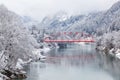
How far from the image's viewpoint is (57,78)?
56.5 meters

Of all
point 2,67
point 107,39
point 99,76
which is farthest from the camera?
point 107,39

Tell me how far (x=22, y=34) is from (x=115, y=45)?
6794cm

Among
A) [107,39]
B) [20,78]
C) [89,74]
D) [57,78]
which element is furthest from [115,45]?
[20,78]

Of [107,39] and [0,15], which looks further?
[107,39]

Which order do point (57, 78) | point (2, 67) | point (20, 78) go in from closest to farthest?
point (2, 67) < point (20, 78) < point (57, 78)

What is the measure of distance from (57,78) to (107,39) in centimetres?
7331

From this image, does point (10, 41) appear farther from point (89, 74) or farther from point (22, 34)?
point (89, 74)

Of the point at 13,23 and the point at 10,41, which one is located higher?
the point at 13,23

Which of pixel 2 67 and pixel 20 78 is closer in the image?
pixel 2 67

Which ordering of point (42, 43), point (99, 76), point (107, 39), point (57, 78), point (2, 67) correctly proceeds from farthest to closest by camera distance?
point (42, 43), point (107, 39), point (99, 76), point (57, 78), point (2, 67)

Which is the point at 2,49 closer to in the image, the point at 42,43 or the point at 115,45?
the point at 115,45

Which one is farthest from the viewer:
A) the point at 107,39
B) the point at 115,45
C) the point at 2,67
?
the point at 107,39

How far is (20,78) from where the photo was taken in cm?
5069

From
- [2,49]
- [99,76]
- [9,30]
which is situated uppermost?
[9,30]
